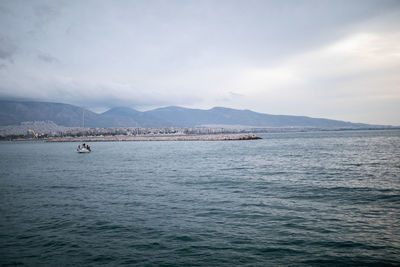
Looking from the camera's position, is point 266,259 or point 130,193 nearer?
point 266,259

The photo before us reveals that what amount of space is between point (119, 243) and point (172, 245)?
6.65ft

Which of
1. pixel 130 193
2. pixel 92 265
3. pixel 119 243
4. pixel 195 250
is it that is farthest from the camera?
pixel 130 193

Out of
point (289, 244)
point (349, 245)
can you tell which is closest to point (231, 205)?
point (289, 244)

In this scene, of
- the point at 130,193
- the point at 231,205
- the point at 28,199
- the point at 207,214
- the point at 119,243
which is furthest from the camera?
the point at 130,193

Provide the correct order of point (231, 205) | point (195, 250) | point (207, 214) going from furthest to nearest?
1. point (231, 205)
2. point (207, 214)
3. point (195, 250)

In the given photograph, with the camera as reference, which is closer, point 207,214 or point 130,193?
point 207,214

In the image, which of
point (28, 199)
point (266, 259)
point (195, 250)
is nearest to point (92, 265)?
point (195, 250)

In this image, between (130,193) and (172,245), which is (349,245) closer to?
(172,245)

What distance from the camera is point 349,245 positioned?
891 centimetres

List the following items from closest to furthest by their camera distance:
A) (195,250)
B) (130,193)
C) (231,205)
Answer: (195,250) → (231,205) → (130,193)

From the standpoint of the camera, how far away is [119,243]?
374 inches

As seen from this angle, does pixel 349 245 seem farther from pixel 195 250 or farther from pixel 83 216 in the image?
pixel 83 216

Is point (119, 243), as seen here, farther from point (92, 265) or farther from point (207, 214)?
point (207, 214)

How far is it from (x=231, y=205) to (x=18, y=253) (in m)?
9.59
